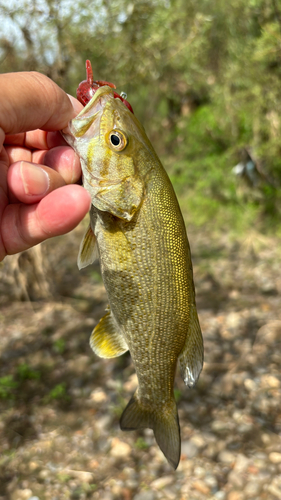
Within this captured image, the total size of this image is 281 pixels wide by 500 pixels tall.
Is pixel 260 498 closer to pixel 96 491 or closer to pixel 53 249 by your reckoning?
pixel 96 491

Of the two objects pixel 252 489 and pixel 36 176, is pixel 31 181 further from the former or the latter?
pixel 252 489

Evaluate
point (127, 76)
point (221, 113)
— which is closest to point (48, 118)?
point (127, 76)

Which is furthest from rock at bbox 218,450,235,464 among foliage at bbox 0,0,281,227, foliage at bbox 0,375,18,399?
foliage at bbox 0,0,281,227

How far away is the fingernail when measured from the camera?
65.5 inches

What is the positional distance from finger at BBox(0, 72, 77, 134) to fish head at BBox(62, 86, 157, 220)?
0.39 ft

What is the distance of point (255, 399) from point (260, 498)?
966mm

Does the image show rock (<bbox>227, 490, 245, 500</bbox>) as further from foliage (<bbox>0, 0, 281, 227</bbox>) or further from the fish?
foliage (<bbox>0, 0, 281, 227</bbox>)

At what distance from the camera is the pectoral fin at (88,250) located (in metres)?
1.78

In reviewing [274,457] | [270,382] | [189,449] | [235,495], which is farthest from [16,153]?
[270,382]

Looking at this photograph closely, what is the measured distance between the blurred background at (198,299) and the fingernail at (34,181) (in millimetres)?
2382

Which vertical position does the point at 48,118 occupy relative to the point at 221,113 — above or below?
above

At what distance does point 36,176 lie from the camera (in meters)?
1.66

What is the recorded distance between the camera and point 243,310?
5.00 meters

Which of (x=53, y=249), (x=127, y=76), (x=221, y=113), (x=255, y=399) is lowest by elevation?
(x=53, y=249)
